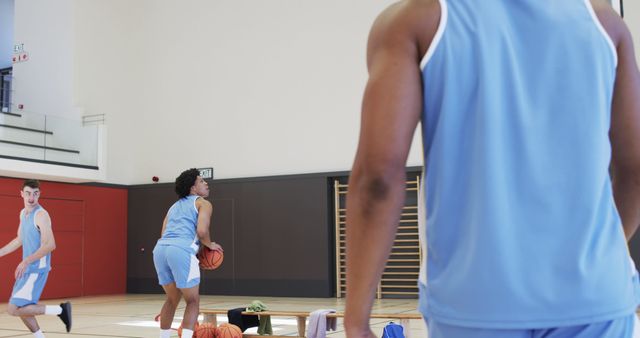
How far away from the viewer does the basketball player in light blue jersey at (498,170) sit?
1072 mm

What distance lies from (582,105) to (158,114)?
14.3m

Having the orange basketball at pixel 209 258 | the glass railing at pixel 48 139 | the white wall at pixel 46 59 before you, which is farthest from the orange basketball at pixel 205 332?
the white wall at pixel 46 59

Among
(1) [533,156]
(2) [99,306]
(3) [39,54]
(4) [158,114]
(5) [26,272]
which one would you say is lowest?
(2) [99,306]

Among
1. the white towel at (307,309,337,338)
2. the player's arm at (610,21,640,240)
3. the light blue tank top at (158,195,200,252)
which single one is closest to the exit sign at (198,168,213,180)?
the light blue tank top at (158,195,200,252)

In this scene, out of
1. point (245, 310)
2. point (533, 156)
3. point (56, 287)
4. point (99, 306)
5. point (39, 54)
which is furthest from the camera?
point (39, 54)

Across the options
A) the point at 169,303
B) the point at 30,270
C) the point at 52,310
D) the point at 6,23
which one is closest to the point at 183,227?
the point at 169,303

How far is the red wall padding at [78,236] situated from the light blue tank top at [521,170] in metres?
12.9

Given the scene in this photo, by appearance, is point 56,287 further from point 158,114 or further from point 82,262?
point 158,114

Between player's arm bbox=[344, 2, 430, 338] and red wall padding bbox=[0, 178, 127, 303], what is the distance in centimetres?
1277

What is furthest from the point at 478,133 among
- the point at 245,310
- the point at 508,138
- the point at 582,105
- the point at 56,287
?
the point at 56,287

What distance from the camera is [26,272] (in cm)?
624

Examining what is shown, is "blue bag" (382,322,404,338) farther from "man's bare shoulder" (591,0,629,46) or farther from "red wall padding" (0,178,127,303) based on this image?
"red wall padding" (0,178,127,303)

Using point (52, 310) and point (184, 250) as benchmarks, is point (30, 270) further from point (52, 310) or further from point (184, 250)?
point (184, 250)

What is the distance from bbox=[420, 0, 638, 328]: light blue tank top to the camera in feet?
3.51
